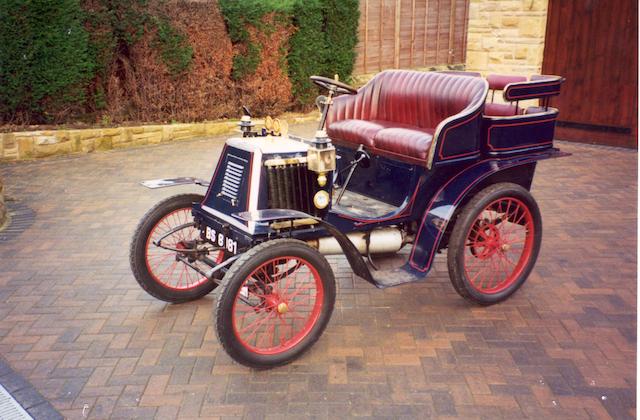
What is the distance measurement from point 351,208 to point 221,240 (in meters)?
0.91

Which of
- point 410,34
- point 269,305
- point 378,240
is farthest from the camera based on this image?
point 410,34

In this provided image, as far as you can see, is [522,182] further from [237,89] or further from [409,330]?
[237,89]

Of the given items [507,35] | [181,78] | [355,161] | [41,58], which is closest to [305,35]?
[181,78]

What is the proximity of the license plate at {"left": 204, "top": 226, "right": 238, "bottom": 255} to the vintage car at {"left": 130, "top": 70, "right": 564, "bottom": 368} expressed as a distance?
11 mm

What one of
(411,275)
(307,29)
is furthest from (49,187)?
(307,29)

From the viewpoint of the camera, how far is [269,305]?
3357mm

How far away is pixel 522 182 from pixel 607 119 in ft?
16.6

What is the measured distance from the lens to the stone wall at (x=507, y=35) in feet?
28.7

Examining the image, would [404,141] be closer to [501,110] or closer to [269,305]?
[501,110]

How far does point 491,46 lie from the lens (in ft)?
30.3

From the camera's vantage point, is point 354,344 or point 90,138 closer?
point 354,344

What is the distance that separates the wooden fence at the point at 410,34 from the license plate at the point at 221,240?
9.58m

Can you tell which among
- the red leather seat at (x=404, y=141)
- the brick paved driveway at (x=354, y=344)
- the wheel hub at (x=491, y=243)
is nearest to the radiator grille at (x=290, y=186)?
the red leather seat at (x=404, y=141)

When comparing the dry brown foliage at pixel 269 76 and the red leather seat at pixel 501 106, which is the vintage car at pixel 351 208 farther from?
the dry brown foliage at pixel 269 76
